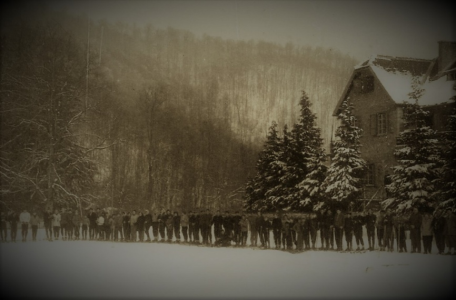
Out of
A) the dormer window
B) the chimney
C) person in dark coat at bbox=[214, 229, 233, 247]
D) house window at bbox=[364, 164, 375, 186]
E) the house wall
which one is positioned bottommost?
person in dark coat at bbox=[214, 229, 233, 247]

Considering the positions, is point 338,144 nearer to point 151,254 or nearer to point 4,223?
point 151,254

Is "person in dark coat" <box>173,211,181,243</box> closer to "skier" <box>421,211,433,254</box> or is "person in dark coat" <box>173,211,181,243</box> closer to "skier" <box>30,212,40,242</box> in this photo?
"skier" <box>30,212,40,242</box>

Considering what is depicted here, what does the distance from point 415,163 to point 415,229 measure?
189cm

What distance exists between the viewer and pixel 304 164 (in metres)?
15.6

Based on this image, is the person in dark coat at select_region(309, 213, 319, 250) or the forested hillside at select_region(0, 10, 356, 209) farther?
the forested hillside at select_region(0, 10, 356, 209)

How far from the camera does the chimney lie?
14000 mm

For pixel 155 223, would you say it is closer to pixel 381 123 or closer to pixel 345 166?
pixel 345 166

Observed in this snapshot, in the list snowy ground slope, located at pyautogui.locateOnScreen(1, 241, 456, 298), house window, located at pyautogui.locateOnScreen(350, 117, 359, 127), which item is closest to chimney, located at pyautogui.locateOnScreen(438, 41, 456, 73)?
house window, located at pyautogui.locateOnScreen(350, 117, 359, 127)

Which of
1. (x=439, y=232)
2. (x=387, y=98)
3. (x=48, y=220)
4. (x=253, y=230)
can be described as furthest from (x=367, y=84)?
(x=48, y=220)

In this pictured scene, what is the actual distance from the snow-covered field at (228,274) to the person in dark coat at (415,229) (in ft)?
1.08

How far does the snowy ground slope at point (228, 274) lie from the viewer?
12344 mm

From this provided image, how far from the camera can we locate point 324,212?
15.0 m

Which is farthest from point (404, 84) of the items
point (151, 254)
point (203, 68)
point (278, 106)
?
point (151, 254)

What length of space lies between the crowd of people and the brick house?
3.49 ft
